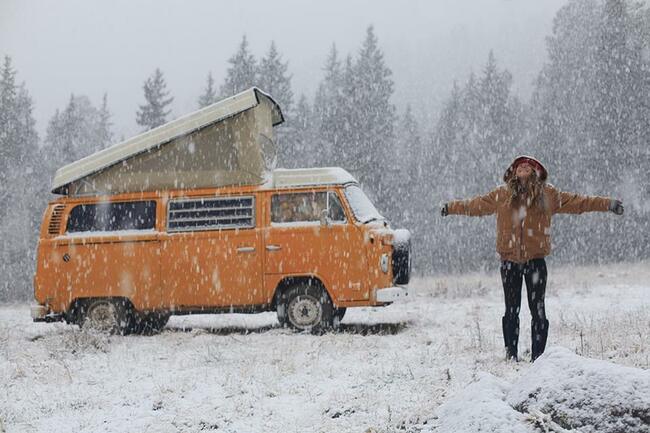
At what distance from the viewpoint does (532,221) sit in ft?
20.4

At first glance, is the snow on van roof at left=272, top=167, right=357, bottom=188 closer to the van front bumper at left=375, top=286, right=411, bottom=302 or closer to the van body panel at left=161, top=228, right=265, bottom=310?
the van body panel at left=161, top=228, right=265, bottom=310

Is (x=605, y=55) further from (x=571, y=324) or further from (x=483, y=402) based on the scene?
(x=483, y=402)

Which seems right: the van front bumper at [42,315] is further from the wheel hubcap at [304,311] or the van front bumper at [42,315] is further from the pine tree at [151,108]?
the pine tree at [151,108]

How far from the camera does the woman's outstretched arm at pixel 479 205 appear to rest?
21.2 feet

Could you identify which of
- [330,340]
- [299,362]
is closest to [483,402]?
[299,362]

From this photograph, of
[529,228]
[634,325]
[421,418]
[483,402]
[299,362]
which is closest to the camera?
[483,402]

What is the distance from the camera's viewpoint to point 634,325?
7859mm

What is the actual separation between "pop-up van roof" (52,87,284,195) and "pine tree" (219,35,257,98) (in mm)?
26596

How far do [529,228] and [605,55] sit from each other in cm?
2707

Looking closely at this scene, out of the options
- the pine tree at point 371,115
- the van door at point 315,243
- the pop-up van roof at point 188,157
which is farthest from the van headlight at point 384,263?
the pine tree at point 371,115

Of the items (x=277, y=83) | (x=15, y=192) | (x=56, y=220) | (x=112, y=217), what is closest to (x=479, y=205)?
(x=112, y=217)

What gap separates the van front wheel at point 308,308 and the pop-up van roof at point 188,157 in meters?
1.90

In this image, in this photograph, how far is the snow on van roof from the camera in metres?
9.52

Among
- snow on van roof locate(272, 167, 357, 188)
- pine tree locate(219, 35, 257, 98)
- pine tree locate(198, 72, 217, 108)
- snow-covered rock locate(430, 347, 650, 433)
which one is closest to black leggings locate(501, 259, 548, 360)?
snow-covered rock locate(430, 347, 650, 433)
